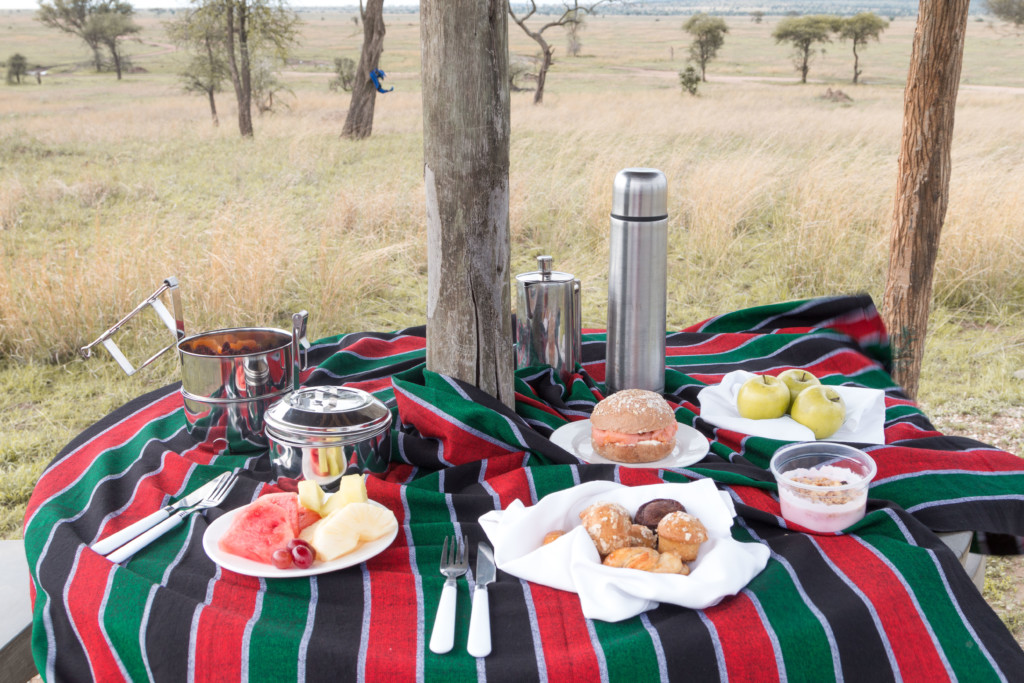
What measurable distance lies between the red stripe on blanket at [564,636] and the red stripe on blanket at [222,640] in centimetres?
46

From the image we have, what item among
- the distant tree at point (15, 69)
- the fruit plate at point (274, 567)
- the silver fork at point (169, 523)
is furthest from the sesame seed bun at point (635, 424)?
the distant tree at point (15, 69)

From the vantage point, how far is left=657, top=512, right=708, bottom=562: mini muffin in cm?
134

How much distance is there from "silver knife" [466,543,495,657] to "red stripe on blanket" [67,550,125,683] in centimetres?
58

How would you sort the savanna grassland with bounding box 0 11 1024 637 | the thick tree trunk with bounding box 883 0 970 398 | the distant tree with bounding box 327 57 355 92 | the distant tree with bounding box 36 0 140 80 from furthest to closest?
the distant tree with bounding box 36 0 140 80 < the distant tree with bounding box 327 57 355 92 < the savanna grassland with bounding box 0 11 1024 637 < the thick tree trunk with bounding box 883 0 970 398

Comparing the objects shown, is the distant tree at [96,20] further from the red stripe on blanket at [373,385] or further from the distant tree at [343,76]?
the red stripe on blanket at [373,385]

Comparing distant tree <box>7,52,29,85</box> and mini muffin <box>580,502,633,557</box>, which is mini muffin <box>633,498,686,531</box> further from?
distant tree <box>7,52,29,85</box>

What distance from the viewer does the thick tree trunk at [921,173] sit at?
2873mm

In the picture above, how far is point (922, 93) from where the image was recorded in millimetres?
2963

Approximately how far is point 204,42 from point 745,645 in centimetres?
1858

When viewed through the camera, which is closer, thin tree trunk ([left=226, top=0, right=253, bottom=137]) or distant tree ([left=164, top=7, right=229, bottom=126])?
thin tree trunk ([left=226, top=0, right=253, bottom=137])

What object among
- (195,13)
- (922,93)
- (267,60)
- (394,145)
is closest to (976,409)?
(922,93)

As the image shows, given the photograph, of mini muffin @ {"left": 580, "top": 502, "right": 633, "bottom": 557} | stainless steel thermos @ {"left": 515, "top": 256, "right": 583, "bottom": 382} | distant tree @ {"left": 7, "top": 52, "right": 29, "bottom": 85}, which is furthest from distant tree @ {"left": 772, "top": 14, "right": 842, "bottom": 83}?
mini muffin @ {"left": 580, "top": 502, "right": 633, "bottom": 557}

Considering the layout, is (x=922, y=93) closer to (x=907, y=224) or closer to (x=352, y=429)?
(x=907, y=224)

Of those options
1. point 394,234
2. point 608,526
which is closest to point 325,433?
point 608,526
